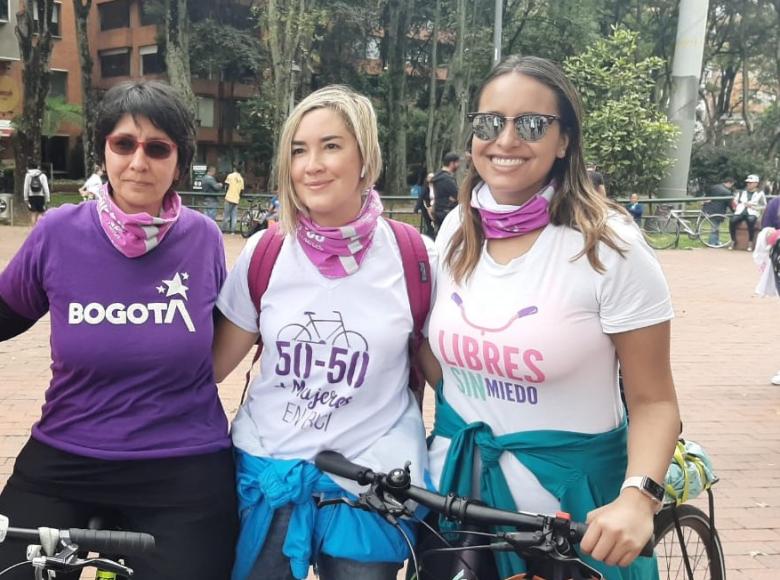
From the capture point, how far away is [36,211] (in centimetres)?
2002

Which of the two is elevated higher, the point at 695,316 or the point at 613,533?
the point at 613,533

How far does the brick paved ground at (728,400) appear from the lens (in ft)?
14.2

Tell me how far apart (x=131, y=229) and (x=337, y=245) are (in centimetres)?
58

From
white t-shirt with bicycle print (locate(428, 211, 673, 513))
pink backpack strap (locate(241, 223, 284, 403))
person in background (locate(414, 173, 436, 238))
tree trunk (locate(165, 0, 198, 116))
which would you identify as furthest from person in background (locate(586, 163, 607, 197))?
tree trunk (locate(165, 0, 198, 116))

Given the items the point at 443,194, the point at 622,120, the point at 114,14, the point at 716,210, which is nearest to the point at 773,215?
the point at 443,194

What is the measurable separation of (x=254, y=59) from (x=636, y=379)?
3462cm

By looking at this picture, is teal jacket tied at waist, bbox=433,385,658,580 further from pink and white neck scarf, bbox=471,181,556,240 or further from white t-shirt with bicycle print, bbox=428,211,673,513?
pink and white neck scarf, bbox=471,181,556,240

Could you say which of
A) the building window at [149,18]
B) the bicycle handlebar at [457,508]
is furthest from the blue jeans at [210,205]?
the bicycle handlebar at [457,508]

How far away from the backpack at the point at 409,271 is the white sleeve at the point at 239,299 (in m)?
0.02

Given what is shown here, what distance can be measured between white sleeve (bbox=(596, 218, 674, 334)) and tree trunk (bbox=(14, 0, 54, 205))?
22561mm

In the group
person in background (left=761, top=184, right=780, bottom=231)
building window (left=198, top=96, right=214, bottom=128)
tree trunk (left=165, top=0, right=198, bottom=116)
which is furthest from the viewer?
building window (left=198, top=96, right=214, bottom=128)

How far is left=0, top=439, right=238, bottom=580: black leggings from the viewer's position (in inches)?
84.3

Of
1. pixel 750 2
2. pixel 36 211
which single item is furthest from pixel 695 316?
pixel 750 2

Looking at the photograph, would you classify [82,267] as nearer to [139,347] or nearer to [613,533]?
[139,347]
